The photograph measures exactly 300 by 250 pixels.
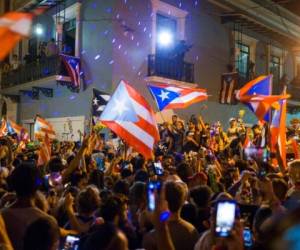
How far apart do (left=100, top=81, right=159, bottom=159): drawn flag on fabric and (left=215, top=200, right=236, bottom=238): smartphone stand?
4.70 m

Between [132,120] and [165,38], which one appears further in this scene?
[165,38]

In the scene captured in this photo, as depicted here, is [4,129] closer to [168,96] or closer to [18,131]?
[18,131]

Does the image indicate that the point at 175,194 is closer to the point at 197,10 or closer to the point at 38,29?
the point at 197,10

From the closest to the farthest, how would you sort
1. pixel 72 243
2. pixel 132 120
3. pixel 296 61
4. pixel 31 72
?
pixel 72 243
pixel 132 120
pixel 31 72
pixel 296 61

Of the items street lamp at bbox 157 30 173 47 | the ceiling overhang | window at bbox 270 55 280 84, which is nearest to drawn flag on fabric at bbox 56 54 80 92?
street lamp at bbox 157 30 173 47

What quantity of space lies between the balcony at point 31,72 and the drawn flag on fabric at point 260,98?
896cm

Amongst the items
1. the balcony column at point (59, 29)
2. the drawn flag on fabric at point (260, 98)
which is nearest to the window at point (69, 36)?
the balcony column at point (59, 29)

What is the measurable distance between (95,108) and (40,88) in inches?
349

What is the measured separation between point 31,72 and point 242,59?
966cm

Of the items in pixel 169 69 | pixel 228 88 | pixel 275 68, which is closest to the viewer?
pixel 169 69

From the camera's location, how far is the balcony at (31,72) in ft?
57.8

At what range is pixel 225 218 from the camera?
2.61 metres

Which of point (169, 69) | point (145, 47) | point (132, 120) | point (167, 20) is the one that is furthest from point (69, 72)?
point (132, 120)

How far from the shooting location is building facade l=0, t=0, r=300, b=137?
55.0ft
